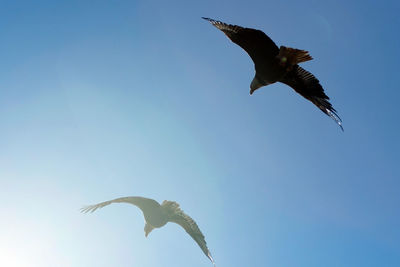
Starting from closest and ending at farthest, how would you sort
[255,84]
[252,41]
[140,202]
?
→ [252,41] → [255,84] → [140,202]

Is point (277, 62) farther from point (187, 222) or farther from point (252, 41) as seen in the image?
point (187, 222)

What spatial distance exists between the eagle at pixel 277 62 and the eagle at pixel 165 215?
227 inches

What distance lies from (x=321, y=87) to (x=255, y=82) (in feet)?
4.39

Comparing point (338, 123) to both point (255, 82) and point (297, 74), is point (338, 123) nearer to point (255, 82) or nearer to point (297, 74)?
point (297, 74)

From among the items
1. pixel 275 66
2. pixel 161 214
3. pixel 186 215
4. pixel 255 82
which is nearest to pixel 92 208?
pixel 161 214

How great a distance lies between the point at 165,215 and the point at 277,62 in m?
6.90

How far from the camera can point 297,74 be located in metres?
6.39

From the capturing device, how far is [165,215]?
36.3ft

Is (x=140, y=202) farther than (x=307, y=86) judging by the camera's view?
Yes

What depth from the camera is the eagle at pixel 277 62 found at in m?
5.79

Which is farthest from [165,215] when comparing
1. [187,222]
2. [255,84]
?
[255,84]

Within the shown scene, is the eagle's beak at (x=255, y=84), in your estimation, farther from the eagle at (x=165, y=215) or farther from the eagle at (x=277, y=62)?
the eagle at (x=165, y=215)

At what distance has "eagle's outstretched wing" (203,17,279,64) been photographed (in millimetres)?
5750

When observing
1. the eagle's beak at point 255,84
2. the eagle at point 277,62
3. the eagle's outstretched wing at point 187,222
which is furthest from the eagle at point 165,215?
the eagle at point 277,62
